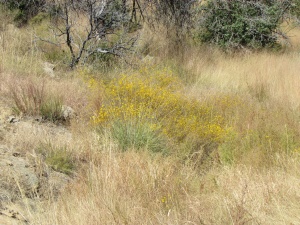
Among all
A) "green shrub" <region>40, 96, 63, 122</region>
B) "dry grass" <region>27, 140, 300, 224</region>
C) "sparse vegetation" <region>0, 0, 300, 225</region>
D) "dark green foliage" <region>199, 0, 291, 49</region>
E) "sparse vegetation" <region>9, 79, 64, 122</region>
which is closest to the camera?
"dry grass" <region>27, 140, 300, 224</region>

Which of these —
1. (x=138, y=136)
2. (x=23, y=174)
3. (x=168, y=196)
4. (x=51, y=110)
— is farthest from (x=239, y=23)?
(x=23, y=174)

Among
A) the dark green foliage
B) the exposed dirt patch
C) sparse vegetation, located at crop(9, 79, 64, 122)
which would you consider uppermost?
the dark green foliage

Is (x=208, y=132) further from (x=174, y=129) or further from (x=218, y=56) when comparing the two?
(x=218, y=56)

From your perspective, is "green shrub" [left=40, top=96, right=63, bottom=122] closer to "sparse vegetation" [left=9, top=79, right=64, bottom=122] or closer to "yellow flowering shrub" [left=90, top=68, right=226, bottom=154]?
"sparse vegetation" [left=9, top=79, right=64, bottom=122]

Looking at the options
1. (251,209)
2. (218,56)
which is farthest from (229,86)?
(251,209)

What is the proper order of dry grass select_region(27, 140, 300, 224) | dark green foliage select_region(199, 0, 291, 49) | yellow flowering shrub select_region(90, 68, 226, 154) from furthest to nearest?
dark green foliage select_region(199, 0, 291, 49), yellow flowering shrub select_region(90, 68, 226, 154), dry grass select_region(27, 140, 300, 224)

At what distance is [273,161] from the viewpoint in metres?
4.66

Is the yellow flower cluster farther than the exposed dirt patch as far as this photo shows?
Yes

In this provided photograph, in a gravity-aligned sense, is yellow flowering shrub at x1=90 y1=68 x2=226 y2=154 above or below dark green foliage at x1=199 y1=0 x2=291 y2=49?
below

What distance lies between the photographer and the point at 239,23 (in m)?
12.5

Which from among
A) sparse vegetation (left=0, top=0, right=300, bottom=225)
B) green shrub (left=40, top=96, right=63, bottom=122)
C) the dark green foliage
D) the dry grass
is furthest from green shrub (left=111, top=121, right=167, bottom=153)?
the dark green foliage

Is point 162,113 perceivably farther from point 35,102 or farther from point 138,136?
point 35,102

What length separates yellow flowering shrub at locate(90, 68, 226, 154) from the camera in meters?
5.39

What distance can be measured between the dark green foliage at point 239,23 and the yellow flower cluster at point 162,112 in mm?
6422
